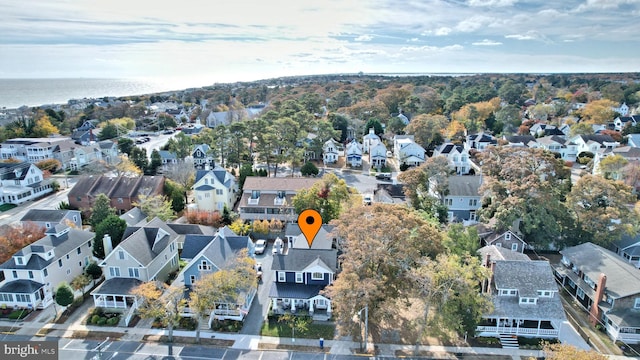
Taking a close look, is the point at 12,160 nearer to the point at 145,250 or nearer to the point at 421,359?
the point at 145,250

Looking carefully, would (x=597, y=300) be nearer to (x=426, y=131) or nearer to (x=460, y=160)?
(x=460, y=160)

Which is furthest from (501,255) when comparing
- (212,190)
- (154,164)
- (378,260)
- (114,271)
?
(154,164)

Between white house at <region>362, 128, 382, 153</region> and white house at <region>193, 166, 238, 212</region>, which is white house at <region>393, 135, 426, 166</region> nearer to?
white house at <region>362, 128, 382, 153</region>

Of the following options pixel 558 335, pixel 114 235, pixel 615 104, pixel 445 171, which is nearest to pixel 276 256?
pixel 114 235

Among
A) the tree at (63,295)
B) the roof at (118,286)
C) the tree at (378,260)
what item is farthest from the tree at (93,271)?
the tree at (378,260)

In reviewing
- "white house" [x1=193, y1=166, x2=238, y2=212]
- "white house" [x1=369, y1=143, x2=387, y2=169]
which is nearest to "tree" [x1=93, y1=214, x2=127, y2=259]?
"white house" [x1=193, y1=166, x2=238, y2=212]

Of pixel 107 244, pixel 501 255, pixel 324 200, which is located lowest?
pixel 501 255

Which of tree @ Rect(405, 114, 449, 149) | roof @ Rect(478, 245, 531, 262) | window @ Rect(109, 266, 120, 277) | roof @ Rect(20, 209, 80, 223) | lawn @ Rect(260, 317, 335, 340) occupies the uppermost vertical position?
tree @ Rect(405, 114, 449, 149)
